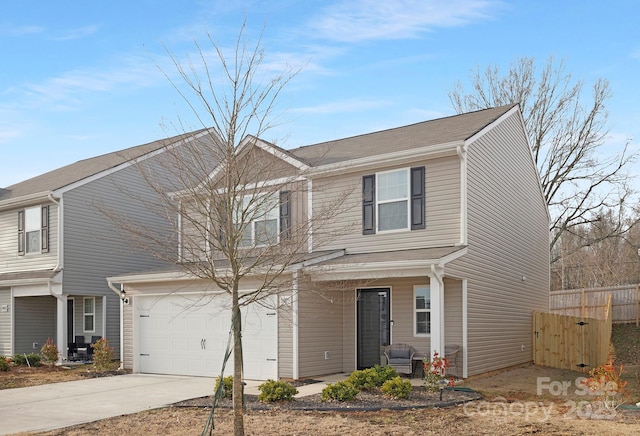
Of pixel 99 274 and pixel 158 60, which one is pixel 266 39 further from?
pixel 99 274

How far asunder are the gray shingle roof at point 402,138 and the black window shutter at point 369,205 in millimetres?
697

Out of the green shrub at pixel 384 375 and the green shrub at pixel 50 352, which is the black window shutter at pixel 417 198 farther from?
the green shrub at pixel 50 352

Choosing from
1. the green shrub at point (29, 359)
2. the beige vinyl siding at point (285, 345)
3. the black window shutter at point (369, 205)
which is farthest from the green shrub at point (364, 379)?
the green shrub at point (29, 359)

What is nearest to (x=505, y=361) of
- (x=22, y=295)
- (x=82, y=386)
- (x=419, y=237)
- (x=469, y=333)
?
(x=469, y=333)

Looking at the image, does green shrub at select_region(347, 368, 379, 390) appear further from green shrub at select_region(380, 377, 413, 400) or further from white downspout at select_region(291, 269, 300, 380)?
white downspout at select_region(291, 269, 300, 380)

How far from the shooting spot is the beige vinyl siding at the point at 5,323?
2328cm

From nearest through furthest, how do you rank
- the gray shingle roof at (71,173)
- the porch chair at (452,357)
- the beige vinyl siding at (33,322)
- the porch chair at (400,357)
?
the porch chair at (452,357) < the porch chair at (400,357) < the gray shingle roof at (71,173) < the beige vinyl siding at (33,322)

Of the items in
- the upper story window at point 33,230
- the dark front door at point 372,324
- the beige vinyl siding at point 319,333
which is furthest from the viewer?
the upper story window at point 33,230

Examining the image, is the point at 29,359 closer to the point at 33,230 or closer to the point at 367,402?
the point at 33,230

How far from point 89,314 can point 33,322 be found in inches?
97.2

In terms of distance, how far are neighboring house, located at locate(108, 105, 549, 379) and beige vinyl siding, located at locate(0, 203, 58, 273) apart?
4.43 metres

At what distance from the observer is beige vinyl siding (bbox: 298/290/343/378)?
15.4 m

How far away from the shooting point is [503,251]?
18.0 meters

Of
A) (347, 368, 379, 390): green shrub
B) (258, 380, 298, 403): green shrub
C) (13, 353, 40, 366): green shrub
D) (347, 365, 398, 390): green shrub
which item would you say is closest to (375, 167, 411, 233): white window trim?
(347, 365, 398, 390): green shrub
